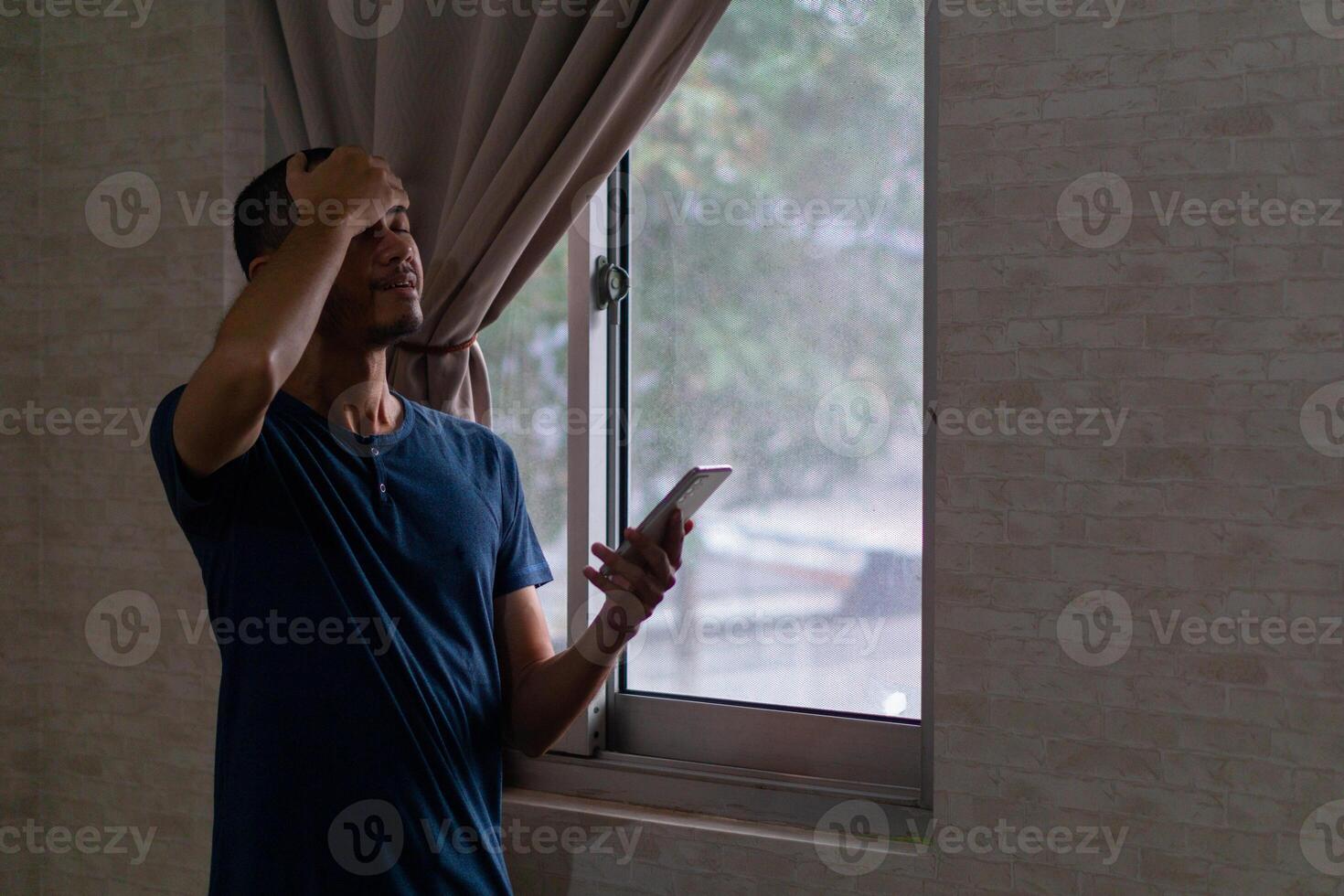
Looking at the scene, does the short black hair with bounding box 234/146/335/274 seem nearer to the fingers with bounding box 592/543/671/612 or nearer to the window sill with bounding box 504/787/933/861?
the fingers with bounding box 592/543/671/612

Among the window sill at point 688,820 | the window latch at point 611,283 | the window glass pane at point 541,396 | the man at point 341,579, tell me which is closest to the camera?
the man at point 341,579

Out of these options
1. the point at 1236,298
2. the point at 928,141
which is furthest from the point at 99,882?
the point at 1236,298

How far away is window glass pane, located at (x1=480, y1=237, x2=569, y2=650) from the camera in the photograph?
242 cm

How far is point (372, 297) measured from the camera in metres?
1.64

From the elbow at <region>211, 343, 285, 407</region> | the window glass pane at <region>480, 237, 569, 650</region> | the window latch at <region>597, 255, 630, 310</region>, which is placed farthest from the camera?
the window glass pane at <region>480, 237, 569, 650</region>

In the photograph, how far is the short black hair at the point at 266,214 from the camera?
163 cm

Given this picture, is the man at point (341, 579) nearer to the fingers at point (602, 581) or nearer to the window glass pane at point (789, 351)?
the fingers at point (602, 581)

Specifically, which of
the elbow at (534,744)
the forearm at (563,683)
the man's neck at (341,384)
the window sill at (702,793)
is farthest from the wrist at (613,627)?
the window sill at (702,793)

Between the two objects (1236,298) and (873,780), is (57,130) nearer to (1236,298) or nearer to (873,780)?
(873,780)

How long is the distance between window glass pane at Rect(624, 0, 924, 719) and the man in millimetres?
625

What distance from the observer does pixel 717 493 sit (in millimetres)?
2277

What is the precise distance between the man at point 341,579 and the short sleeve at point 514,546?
0.22 ft

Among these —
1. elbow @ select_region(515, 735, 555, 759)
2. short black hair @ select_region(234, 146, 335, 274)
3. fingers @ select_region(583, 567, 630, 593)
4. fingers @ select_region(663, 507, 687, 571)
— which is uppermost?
short black hair @ select_region(234, 146, 335, 274)

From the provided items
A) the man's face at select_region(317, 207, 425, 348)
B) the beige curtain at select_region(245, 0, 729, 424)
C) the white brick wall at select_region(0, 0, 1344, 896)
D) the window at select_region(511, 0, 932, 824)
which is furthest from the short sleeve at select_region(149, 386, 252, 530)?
the white brick wall at select_region(0, 0, 1344, 896)
